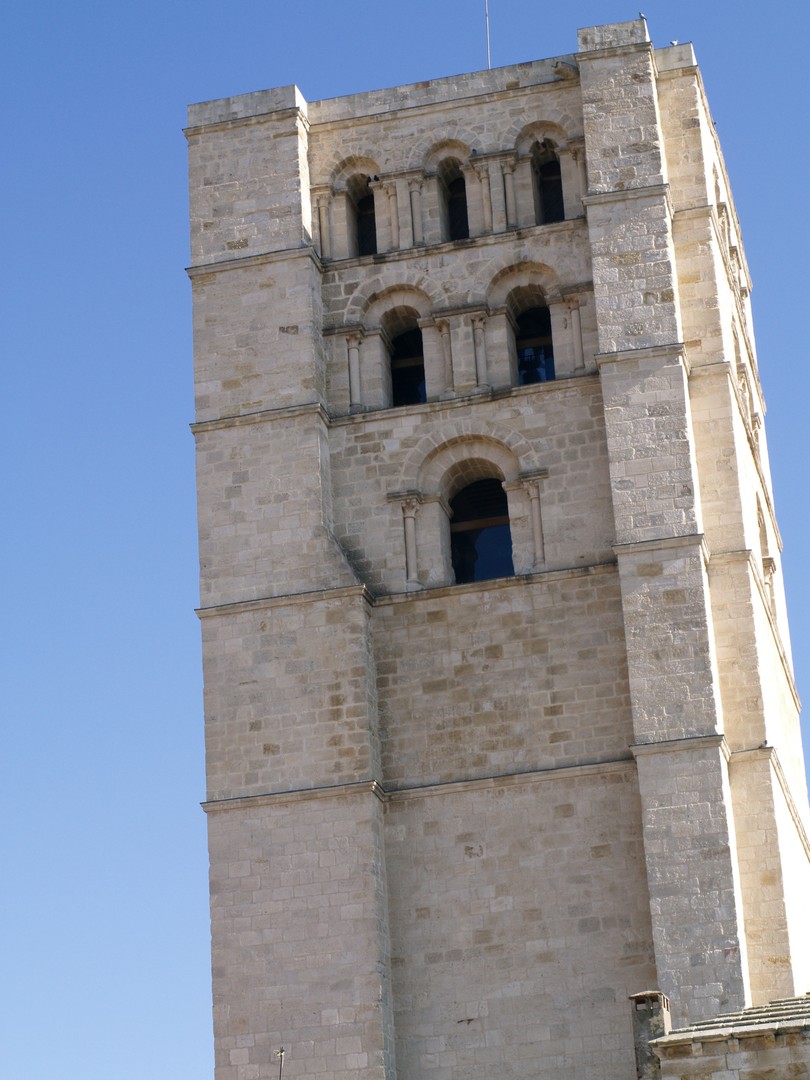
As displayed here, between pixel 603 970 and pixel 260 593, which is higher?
pixel 260 593

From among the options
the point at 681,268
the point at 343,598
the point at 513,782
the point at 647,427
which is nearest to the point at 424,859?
the point at 513,782

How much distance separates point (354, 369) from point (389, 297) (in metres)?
1.07

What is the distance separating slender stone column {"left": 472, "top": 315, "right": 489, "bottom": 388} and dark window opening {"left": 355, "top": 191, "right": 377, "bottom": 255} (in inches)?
83.7

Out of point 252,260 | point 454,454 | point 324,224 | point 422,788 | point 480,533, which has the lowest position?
point 422,788

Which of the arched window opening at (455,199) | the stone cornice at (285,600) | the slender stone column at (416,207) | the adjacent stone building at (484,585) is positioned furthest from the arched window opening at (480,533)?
the arched window opening at (455,199)

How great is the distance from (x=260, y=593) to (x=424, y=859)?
139 inches

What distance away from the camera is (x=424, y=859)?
90.6 feet

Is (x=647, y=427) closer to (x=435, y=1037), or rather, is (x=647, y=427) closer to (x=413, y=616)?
(x=413, y=616)

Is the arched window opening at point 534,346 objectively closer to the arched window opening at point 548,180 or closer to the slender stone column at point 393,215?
the arched window opening at point 548,180

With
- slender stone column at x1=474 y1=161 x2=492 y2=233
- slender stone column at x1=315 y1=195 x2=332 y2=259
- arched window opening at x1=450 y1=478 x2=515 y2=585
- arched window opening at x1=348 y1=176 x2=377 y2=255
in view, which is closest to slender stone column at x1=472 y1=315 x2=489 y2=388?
arched window opening at x1=450 y1=478 x2=515 y2=585

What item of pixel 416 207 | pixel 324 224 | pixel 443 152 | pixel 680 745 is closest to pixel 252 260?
pixel 324 224

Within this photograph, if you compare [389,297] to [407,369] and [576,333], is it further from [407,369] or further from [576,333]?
[576,333]

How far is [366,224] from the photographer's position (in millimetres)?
31688

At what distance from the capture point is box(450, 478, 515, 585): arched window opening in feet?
96.3
